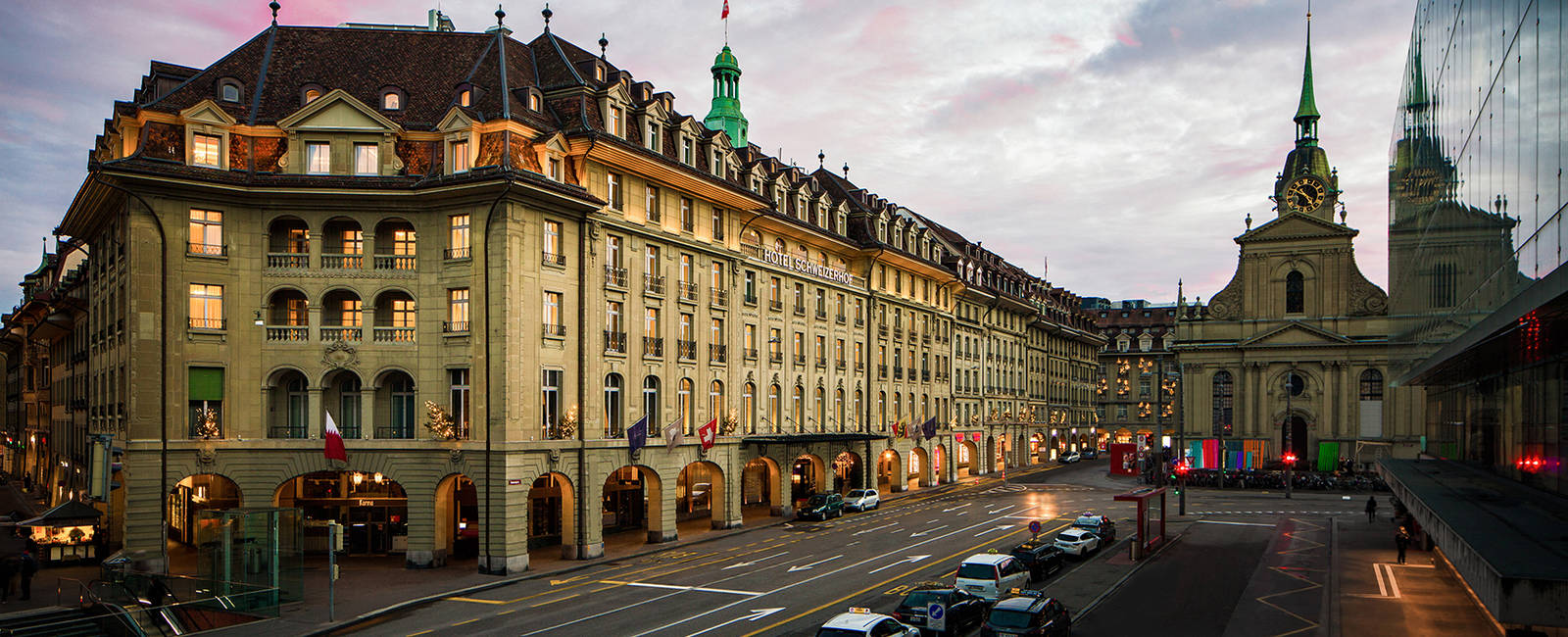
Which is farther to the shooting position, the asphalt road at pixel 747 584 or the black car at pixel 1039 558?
the black car at pixel 1039 558

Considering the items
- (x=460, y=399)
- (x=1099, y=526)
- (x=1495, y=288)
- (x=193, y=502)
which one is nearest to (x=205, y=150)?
(x=460, y=399)

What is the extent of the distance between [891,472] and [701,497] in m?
22.6

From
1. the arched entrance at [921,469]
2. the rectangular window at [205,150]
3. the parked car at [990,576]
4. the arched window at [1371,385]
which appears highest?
the rectangular window at [205,150]

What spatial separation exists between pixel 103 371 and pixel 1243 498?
243ft

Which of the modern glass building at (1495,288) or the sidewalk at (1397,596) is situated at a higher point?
the modern glass building at (1495,288)

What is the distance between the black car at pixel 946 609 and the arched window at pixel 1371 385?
297 ft

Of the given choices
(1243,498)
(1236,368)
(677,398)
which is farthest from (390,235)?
(1236,368)

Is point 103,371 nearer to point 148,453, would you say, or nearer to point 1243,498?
point 148,453

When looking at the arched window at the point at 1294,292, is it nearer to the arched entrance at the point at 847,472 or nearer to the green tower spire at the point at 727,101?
the arched entrance at the point at 847,472

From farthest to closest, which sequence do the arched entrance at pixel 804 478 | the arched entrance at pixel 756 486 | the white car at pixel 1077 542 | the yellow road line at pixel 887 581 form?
the arched entrance at pixel 804 478
the arched entrance at pixel 756 486
the white car at pixel 1077 542
the yellow road line at pixel 887 581

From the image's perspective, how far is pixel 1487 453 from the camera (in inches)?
1235

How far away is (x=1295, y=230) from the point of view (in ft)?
361

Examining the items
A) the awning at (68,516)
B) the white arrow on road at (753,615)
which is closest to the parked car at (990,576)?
the white arrow on road at (753,615)

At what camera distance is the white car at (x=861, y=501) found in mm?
68125
